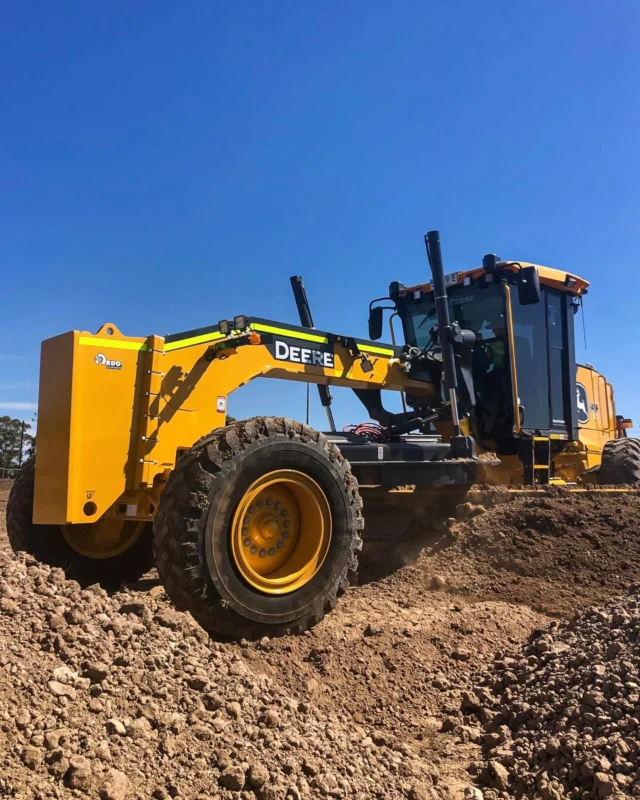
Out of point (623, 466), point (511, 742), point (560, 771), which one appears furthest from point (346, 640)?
point (623, 466)

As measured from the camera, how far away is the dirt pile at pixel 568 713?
2656 mm

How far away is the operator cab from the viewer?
7758 mm

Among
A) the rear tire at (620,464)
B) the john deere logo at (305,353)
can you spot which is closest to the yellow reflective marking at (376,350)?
the john deere logo at (305,353)

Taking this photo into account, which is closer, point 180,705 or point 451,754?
point 180,705

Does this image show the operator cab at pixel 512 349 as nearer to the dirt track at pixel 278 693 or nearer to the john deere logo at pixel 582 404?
the john deere logo at pixel 582 404

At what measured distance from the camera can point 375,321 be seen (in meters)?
8.02

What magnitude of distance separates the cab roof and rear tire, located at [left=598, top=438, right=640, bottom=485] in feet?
6.71

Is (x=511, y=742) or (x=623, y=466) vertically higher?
(x=623, y=466)

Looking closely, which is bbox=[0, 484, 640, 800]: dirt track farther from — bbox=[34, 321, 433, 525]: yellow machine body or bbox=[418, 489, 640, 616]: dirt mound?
bbox=[34, 321, 433, 525]: yellow machine body

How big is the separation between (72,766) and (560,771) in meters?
1.84

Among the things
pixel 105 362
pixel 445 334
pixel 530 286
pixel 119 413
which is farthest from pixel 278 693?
pixel 530 286

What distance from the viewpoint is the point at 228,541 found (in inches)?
152

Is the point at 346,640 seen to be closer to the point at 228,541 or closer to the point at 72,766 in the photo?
the point at 228,541

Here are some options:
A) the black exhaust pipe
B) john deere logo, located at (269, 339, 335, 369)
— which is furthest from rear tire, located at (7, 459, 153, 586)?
the black exhaust pipe
